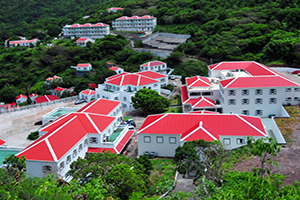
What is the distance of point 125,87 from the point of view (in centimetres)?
4984

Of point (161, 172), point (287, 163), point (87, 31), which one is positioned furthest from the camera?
point (87, 31)

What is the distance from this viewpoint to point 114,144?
3120cm

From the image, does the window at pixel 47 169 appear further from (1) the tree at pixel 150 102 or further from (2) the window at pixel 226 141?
(1) the tree at pixel 150 102

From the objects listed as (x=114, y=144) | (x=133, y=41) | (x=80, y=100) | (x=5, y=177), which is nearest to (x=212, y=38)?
(x=133, y=41)

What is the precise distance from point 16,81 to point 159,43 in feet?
128

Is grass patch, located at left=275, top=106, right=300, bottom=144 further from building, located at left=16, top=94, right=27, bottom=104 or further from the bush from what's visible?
building, located at left=16, top=94, right=27, bottom=104

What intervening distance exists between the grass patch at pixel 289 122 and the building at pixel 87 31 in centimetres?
7165

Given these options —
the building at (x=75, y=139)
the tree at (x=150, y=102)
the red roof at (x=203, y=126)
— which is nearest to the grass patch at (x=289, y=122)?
the red roof at (x=203, y=126)

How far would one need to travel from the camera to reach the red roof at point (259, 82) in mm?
37406

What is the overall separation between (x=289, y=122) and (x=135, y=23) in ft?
238

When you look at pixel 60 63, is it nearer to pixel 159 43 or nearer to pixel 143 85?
pixel 159 43

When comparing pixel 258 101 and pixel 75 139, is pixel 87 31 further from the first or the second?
pixel 75 139

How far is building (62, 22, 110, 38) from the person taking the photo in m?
96.5

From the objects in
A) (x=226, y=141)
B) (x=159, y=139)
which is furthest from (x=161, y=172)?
(x=226, y=141)
